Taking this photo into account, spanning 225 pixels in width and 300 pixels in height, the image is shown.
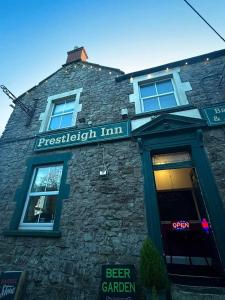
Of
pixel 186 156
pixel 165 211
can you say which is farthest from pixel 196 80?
pixel 165 211

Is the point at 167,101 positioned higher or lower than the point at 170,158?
higher

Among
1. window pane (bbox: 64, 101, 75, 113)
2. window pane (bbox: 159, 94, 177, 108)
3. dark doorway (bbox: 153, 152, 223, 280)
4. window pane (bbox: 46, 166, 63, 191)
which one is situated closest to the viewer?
dark doorway (bbox: 153, 152, 223, 280)

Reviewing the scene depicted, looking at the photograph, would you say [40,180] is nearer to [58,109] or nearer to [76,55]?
[58,109]

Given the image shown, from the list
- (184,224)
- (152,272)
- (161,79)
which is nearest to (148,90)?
(161,79)

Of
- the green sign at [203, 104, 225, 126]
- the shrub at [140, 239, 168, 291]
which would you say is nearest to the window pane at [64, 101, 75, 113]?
the green sign at [203, 104, 225, 126]

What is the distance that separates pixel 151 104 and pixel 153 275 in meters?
5.28

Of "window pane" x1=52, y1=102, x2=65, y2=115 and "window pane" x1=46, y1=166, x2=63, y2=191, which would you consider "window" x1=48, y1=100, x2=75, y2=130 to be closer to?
"window pane" x1=52, y1=102, x2=65, y2=115

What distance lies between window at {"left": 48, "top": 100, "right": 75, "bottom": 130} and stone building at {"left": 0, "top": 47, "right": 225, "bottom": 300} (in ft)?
0.18

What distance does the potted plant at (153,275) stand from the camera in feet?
10.1

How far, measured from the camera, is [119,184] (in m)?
5.00

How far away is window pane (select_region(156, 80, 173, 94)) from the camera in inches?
268

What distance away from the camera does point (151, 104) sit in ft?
21.8

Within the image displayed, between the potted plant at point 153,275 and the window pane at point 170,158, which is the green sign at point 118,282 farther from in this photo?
the window pane at point 170,158

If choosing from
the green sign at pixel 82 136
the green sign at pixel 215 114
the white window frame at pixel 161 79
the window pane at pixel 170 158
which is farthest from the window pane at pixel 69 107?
the green sign at pixel 215 114
